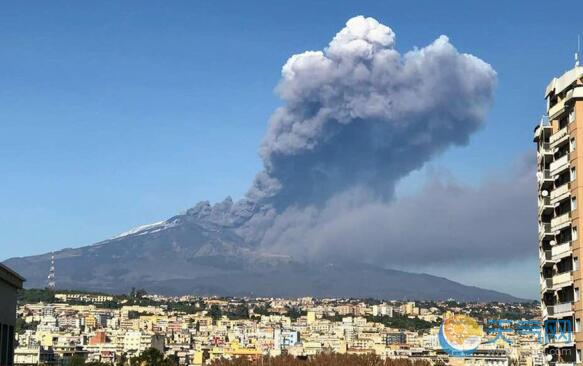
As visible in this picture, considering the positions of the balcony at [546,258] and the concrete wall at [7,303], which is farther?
the concrete wall at [7,303]

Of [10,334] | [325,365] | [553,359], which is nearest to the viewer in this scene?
[553,359]

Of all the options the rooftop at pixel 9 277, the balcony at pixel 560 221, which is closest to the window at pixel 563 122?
the balcony at pixel 560 221

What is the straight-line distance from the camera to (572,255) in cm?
4941

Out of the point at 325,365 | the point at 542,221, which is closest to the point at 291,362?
the point at 325,365

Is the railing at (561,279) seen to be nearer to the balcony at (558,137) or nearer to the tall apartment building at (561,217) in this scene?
the tall apartment building at (561,217)

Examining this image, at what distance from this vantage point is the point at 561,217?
51.2 m

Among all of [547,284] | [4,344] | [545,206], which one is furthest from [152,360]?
[545,206]

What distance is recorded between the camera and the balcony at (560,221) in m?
50.2

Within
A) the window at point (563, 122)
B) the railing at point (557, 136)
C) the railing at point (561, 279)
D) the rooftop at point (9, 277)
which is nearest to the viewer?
the railing at point (561, 279)

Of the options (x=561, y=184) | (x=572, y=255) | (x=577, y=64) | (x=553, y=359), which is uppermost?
(x=577, y=64)

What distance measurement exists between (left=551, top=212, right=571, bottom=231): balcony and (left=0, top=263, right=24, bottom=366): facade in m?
31.6

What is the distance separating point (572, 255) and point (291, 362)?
393ft

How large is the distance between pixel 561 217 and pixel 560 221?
0.78 feet

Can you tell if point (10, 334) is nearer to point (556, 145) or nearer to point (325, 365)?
point (556, 145)
